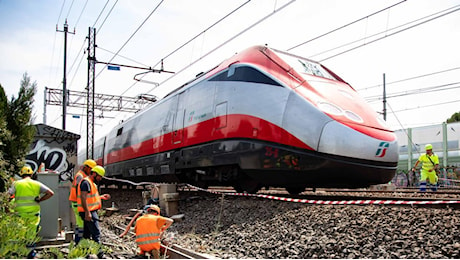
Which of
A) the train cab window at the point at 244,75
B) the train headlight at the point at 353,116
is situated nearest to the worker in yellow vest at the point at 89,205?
the train cab window at the point at 244,75

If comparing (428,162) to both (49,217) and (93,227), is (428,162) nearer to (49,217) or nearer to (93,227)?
(93,227)

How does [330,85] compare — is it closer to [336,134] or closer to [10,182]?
[336,134]

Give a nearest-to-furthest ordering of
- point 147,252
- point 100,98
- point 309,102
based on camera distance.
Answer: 1. point 147,252
2. point 309,102
3. point 100,98

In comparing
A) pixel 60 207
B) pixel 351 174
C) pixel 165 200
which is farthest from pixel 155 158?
pixel 351 174

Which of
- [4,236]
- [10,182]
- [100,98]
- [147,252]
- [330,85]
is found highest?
[100,98]

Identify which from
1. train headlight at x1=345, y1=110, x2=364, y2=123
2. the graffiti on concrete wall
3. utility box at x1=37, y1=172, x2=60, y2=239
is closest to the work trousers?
utility box at x1=37, y1=172, x2=60, y2=239

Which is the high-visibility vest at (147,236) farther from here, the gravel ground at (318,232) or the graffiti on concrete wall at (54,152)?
the graffiti on concrete wall at (54,152)

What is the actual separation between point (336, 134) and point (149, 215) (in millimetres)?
3420

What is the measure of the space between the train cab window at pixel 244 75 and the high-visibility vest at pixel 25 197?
4.56 metres

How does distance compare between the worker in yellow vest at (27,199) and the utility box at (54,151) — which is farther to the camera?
the utility box at (54,151)

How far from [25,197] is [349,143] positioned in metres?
5.37

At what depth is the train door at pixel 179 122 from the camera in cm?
1060

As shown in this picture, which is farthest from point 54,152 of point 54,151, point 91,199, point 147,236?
point 147,236

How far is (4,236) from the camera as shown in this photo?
5070mm
